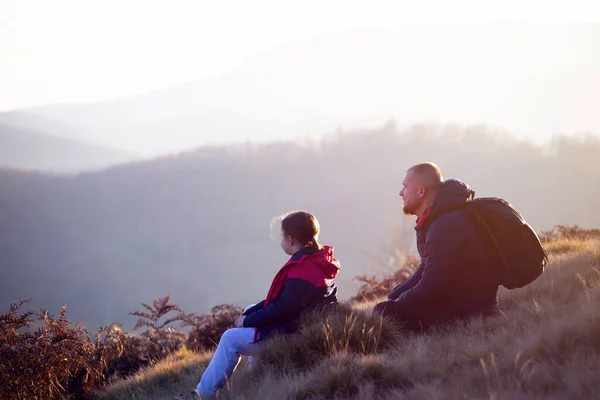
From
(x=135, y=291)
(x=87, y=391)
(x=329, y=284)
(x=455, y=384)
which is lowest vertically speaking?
(x=135, y=291)

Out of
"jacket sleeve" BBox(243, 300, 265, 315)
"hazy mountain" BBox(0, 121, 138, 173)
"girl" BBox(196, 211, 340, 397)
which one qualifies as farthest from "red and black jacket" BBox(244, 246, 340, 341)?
"hazy mountain" BBox(0, 121, 138, 173)

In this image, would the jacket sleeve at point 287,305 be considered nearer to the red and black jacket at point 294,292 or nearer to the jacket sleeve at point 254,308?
the red and black jacket at point 294,292

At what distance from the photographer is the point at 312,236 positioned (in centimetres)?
467

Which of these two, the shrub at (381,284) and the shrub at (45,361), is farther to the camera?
the shrub at (381,284)

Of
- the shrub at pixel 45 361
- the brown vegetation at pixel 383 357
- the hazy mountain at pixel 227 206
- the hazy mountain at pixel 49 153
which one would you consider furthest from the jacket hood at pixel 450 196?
the hazy mountain at pixel 49 153

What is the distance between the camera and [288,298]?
176 inches

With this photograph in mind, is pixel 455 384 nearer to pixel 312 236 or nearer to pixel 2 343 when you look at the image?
pixel 312 236

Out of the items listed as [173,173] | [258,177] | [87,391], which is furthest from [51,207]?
[87,391]

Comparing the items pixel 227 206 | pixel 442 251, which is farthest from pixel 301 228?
pixel 227 206

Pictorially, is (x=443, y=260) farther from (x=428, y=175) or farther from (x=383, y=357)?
(x=383, y=357)

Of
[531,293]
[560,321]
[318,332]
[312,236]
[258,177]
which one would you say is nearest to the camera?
[560,321]

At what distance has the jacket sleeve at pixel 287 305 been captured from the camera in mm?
4469

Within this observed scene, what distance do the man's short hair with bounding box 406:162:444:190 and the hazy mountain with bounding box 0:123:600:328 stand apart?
53628mm

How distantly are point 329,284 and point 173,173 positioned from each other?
8409cm
